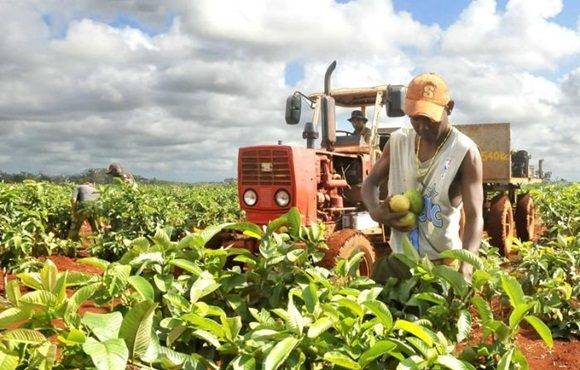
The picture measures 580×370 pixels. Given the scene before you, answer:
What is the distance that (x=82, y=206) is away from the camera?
9.91 m

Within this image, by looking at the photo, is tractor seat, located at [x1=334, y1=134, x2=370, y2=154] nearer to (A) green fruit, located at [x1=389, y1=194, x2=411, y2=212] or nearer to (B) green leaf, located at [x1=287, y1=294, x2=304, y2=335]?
(A) green fruit, located at [x1=389, y1=194, x2=411, y2=212]

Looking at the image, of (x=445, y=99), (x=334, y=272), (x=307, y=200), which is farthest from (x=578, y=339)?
(x=334, y=272)

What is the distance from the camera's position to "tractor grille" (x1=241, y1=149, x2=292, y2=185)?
570 cm

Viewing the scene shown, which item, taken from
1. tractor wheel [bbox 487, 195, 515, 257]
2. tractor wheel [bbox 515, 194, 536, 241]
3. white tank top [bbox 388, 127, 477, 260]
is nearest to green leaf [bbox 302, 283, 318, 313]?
white tank top [bbox 388, 127, 477, 260]

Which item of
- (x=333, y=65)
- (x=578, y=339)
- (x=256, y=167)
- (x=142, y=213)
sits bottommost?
(x=578, y=339)

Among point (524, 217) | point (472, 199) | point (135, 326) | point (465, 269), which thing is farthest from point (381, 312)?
point (524, 217)

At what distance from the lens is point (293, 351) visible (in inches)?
57.3

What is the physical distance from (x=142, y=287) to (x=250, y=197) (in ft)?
14.1

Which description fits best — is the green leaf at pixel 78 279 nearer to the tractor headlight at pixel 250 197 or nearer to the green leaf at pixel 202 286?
the green leaf at pixel 202 286

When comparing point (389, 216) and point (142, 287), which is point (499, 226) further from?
point (142, 287)

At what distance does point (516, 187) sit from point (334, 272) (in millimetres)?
8348

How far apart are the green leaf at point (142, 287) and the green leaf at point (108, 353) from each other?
331mm

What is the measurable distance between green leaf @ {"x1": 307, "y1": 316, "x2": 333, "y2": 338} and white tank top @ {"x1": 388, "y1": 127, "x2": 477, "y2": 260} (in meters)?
1.12

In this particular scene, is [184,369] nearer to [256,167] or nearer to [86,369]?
[86,369]
